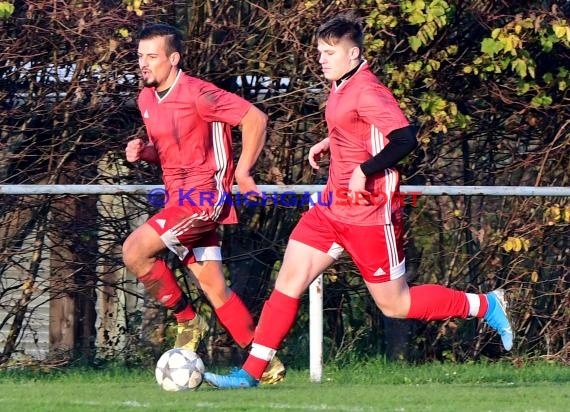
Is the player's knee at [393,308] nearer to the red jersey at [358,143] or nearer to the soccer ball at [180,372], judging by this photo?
the red jersey at [358,143]

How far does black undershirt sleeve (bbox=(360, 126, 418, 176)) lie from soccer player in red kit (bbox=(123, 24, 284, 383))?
0.95 metres

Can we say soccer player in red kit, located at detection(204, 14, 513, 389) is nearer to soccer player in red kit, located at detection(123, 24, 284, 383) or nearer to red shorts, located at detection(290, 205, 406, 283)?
red shorts, located at detection(290, 205, 406, 283)

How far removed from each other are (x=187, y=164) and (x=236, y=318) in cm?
97

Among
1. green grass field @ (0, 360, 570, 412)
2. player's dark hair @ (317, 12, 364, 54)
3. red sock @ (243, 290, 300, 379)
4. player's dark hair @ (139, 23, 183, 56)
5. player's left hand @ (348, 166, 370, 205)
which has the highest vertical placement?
player's dark hair @ (139, 23, 183, 56)

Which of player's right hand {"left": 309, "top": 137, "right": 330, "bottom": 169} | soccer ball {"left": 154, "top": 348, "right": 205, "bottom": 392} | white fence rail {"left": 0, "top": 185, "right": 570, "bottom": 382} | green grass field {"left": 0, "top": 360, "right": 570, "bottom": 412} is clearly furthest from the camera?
white fence rail {"left": 0, "top": 185, "right": 570, "bottom": 382}

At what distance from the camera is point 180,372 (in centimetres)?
624

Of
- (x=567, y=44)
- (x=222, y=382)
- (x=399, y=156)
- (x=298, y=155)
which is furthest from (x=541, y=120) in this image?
(x=222, y=382)

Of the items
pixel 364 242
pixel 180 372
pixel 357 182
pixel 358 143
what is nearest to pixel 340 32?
pixel 358 143

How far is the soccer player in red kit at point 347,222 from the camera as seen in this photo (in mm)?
6168

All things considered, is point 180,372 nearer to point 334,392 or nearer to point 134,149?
point 334,392

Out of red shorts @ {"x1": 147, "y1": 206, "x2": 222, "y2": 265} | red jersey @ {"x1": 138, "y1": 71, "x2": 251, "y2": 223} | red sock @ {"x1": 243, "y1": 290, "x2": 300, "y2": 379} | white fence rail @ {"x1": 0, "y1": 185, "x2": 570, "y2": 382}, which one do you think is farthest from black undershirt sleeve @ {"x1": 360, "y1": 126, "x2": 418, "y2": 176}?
white fence rail @ {"x1": 0, "y1": 185, "x2": 570, "y2": 382}

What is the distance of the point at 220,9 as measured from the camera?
8477mm

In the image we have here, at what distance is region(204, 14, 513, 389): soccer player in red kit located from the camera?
6168 millimetres

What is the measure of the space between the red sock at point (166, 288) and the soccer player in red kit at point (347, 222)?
856mm
